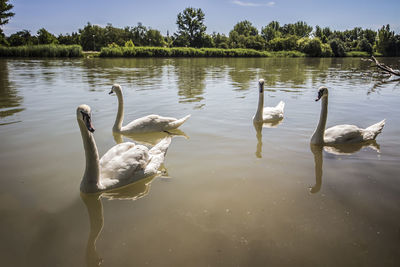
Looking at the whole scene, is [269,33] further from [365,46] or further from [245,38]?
[365,46]

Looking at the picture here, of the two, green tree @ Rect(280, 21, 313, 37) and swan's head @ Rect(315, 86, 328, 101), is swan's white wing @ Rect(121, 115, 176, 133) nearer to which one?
swan's head @ Rect(315, 86, 328, 101)

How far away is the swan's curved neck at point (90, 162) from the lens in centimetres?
353

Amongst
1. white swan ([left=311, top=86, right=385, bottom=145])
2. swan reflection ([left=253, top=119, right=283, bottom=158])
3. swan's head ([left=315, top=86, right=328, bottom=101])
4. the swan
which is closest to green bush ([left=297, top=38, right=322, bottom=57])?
the swan

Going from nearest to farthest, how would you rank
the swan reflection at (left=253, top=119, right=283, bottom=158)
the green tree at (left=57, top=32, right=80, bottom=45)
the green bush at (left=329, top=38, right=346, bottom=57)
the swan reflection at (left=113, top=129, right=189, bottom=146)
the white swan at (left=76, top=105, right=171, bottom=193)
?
1. the white swan at (left=76, top=105, right=171, bottom=193)
2. the swan reflection at (left=253, top=119, right=283, bottom=158)
3. the swan reflection at (left=113, top=129, right=189, bottom=146)
4. the green bush at (left=329, top=38, right=346, bottom=57)
5. the green tree at (left=57, top=32, right=80, bottom=45)

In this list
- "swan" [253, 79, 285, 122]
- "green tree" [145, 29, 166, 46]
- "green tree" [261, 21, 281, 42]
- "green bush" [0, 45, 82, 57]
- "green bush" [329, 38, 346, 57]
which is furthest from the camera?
"green tree" [261, 21, 281, 42]

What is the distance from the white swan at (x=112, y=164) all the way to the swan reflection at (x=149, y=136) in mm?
1774

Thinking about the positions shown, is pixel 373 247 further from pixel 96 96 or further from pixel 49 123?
pixel 96 96

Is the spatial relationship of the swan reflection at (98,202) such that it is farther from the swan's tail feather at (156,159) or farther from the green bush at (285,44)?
the green bush at (285,44)

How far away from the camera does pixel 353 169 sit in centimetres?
452

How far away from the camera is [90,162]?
3.56m

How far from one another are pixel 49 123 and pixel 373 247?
7.75 m

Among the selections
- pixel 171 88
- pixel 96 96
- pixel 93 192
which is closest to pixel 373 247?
pixel 93 192

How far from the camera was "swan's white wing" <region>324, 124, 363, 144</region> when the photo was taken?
561cm

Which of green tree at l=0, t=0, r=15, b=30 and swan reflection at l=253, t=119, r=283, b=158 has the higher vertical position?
green tree at l=0, t=0, r=15, b=30
